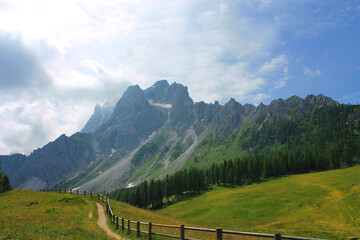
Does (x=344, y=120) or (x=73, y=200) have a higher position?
(x=344, y=120)

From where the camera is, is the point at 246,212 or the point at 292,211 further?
the point at 246,212

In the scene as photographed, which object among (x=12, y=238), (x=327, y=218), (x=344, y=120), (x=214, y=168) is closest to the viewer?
(x=12, y=238)

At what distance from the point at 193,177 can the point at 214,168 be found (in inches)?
1076

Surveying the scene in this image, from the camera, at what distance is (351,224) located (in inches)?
1415

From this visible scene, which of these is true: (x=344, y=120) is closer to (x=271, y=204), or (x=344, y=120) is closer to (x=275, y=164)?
(x=275, y=164)

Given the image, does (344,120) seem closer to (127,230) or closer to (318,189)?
(318,189)

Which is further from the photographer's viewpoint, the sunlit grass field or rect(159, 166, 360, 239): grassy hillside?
rect(159, 166, 360, 239): grassy hillside

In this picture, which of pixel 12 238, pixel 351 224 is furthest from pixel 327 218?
pixel 12 238

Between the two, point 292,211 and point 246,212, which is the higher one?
point 292,211

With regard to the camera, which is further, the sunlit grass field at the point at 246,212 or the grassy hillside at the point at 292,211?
the grassy hillside at the point at 292,211

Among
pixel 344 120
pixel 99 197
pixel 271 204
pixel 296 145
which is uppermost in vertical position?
pixel 344 120

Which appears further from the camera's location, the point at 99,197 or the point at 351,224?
the point at 99,197

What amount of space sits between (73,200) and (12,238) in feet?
110

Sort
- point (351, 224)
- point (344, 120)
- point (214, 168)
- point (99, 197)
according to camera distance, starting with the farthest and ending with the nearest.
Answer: point (344, 120), point (214, 168), point (99, 197), point (351, 224)
